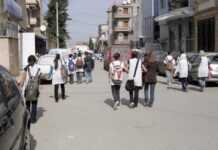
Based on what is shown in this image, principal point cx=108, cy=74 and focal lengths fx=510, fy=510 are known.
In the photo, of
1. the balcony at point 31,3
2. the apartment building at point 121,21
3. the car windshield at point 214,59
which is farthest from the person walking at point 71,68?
the apartment building at point 121,21

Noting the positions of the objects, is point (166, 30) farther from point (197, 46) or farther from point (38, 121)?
point (38, 121)

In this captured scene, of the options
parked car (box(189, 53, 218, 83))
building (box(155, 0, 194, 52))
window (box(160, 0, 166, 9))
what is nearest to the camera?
parked car (box(189, 53, 218, 83))

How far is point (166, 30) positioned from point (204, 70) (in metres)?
35.3

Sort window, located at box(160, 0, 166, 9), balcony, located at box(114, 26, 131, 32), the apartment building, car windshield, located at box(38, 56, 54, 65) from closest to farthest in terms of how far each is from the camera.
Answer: car windshield, located at box(38, 56, 54, 65), window, located at box(160, 0, 166, 9), balcony, located at box(114, 26, 131, 32), the apartment building

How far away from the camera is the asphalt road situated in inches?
357

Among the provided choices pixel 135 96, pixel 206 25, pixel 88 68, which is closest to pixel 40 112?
pixel 135 96

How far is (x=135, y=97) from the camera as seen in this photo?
1487 cm

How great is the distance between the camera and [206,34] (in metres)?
40.2

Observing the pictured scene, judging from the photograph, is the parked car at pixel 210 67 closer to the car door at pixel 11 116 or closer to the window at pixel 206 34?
the window at pixel 206 34

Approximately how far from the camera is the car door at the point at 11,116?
18.1 feet

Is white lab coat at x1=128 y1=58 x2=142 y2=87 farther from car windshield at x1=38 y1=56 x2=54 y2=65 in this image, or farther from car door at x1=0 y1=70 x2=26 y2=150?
car windshield at x1=38 y1=56 x2=54 y2=65

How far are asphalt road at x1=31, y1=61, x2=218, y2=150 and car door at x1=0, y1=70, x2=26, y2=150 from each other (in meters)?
1.86

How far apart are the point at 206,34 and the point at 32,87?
2998 cm

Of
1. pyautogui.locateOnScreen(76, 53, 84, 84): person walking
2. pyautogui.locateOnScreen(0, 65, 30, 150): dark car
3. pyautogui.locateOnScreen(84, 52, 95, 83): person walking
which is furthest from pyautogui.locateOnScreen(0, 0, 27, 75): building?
pyautogui.locateOnScreen(0, 65, 30, 150): dark car
